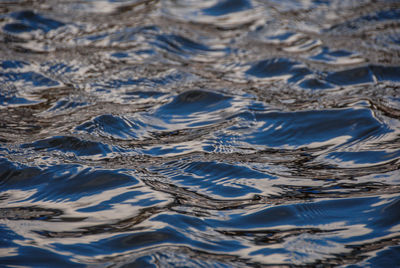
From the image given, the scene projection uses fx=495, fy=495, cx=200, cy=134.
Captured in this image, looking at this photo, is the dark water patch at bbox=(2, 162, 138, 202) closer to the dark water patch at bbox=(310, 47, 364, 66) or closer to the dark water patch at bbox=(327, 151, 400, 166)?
the dark water patch at bbox=(327, 151, 400, 166)

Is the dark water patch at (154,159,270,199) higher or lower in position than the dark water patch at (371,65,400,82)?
lower

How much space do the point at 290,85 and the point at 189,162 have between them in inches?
54.0

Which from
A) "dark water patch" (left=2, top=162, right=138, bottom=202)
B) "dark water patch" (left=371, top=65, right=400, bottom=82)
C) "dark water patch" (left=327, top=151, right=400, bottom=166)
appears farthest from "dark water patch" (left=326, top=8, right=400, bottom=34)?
"dark water patch" (left=2, top=162, right=138, bottom=202)

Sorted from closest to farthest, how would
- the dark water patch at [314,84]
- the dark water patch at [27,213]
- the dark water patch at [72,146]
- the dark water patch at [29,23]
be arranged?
1. the dark water patch at [27,213]
2. the dark water patch at [72,146]
3. the dark water patch at [314,84]
4. the dark water patch at [29,23]

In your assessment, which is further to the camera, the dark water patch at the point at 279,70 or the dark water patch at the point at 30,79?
the dark water patch at the point at 279,70

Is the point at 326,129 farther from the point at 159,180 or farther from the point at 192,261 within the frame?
the point at 192,261

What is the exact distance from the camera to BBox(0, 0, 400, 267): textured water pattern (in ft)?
6.72

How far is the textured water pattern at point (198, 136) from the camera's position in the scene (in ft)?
6.72

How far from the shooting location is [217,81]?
3.79m

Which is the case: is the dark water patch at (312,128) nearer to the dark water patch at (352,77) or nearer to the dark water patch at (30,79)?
the dark water patch at (352,77)

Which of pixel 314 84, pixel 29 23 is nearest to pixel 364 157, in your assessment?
pixel 314 84

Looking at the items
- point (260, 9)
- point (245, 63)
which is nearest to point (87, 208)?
point (245, 63)

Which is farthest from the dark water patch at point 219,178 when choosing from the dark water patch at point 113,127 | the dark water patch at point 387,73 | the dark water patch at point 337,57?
the dark water patch at point 337,57

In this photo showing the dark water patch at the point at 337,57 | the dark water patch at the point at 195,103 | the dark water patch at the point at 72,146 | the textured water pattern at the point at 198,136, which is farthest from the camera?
the dark water patch at the point at 337,57
